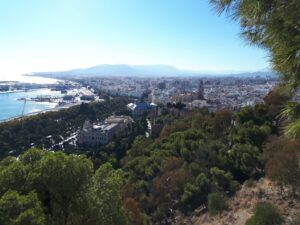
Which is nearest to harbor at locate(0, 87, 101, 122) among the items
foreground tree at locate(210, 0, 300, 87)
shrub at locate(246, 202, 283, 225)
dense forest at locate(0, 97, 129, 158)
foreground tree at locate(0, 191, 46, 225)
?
dense forest at locate(0, 97, 129, 158)

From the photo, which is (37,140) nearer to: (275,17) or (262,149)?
(262,149)

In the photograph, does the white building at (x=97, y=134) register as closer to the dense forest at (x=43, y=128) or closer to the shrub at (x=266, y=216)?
the dense forest at (x=43, y=128)

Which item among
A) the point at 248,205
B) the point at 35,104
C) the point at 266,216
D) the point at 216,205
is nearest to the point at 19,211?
the point at 266,216

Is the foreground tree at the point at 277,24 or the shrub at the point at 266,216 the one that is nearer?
the foreground tree at the point at 277,24

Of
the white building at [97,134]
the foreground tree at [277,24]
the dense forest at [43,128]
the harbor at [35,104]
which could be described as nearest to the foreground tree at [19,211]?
the foreground tree at [277,24]

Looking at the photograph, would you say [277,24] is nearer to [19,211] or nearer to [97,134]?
[19,211]

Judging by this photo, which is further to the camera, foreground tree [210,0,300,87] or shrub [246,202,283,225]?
shrub [246,202,283,225]

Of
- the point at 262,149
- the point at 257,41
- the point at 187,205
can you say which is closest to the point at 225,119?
the point at 262,149

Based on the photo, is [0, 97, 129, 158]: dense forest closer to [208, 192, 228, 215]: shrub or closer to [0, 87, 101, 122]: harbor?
[0, 87, 101, 122]: harbor
